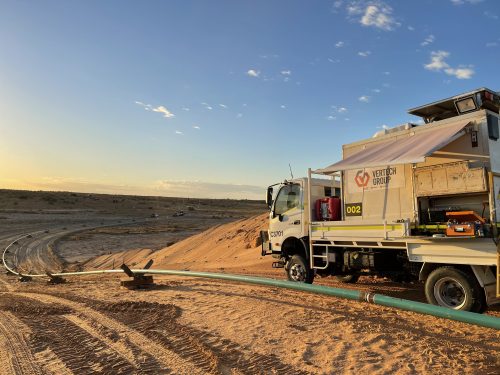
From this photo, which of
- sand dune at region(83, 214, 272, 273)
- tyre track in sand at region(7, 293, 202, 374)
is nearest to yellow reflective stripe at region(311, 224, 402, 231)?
tyre track in sand at region(7, 293, 202, 374)

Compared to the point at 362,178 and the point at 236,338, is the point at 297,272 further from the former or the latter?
the point at 236,338

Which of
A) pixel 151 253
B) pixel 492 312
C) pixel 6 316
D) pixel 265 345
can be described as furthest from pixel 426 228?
pixel 151 253

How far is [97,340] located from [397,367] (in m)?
4.54

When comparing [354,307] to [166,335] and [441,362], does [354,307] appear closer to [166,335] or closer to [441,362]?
[441,362]

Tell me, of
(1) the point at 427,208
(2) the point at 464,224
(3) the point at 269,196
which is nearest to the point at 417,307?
(2) the point at 464,224

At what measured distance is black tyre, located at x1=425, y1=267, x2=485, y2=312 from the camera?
7914 millimetres

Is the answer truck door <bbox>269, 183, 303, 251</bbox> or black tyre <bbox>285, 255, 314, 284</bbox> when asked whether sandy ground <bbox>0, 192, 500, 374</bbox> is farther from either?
truck door <bbox>269, 183, 303, 251</bbox>

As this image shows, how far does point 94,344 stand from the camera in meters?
6.68

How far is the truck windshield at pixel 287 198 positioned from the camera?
40.5 feet

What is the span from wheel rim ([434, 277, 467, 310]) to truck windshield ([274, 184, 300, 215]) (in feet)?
15.4

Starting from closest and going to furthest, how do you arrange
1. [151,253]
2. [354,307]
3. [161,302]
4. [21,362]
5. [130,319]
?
[21,362], [130,319], [354,307], [161,302], [151,253]

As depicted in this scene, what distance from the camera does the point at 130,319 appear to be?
26.9ft

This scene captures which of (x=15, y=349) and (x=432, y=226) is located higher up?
(x=432, y=226)

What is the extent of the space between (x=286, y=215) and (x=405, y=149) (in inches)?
184
